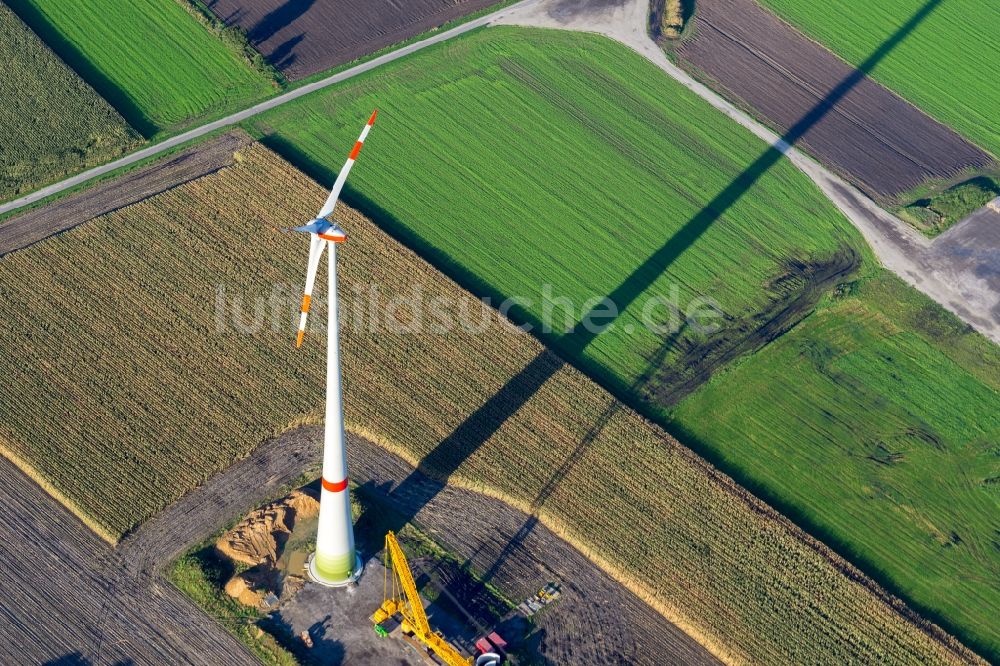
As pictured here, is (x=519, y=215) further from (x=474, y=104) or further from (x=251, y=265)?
(x=251, y=265)

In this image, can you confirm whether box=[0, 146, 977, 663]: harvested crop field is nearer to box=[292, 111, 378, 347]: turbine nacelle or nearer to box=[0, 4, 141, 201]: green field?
box=[0, 4, 141, 201]: green field

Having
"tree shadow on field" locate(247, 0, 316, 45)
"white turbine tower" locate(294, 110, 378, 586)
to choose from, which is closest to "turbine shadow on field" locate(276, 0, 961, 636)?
"white turbine tower" locate(294, 110, 378, 586)

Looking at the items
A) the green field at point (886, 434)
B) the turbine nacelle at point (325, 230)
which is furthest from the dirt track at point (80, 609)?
the green field at point (886, 434)

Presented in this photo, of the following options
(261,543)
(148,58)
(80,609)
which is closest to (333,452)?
(261,543)

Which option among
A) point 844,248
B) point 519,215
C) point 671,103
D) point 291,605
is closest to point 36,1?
point 519,215

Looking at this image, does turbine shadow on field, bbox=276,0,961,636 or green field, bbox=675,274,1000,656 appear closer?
turbine shadow on field, bbox=276,0,961,636

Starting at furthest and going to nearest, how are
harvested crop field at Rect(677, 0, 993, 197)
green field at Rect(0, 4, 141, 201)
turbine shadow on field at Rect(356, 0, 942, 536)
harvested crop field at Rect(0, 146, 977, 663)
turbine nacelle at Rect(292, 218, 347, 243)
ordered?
harvested crop field at Rect(677, 0, 993, 197) < green field at Rect(0, 4, 141, 201) < turbine shadow on field at Rect(356, 0, 942, 536) < harvested crop field at Rect(0, 146, 977, 663) < turbine nacelle at Rect(292, 218, 347, 243)

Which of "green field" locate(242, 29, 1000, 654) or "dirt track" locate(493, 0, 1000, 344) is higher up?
"dirt track" locate(493, 0, 1000, 344)

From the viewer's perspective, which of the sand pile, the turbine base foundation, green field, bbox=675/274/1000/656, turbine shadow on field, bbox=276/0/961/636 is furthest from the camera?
green field, bbox=675/274/1000/656

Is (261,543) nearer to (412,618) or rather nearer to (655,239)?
(412,618)
